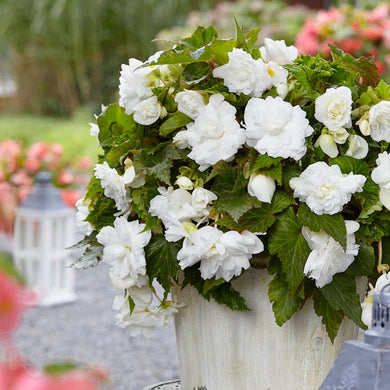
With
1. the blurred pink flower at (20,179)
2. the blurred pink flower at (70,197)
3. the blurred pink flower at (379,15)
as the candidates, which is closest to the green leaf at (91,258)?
the blurred pink flower at (70,197)

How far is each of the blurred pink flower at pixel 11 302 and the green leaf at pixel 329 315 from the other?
30.6 inches

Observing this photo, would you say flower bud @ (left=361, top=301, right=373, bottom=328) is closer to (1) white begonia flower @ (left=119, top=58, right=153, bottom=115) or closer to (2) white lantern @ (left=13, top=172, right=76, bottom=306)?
(1) white begonia flower @ (left=119, top=58, right=153, bottom=115)

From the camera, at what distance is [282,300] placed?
1.09m

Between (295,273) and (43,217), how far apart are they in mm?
3057

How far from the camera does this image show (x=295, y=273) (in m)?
1.06

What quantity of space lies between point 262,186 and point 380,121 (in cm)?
21

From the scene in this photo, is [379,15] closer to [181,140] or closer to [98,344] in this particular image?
[98,344]

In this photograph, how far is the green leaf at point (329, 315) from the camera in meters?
1.09

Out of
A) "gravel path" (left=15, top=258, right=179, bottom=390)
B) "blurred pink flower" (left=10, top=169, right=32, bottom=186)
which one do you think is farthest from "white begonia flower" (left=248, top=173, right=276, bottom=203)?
"blurred pink flower" (left=10, top=169, right=32, bottom=186)

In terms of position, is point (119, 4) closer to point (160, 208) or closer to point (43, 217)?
point (43, 217)

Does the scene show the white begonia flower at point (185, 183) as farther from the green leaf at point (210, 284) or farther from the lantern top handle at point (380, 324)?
the lantern top handle at point (380, 324)

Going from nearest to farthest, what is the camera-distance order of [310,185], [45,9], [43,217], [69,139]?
[310,185]
[43,217]
[69,139]
[45,9]

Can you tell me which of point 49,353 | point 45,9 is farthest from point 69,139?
point 49,353

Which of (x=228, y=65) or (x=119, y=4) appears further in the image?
(x=119, y=4)
